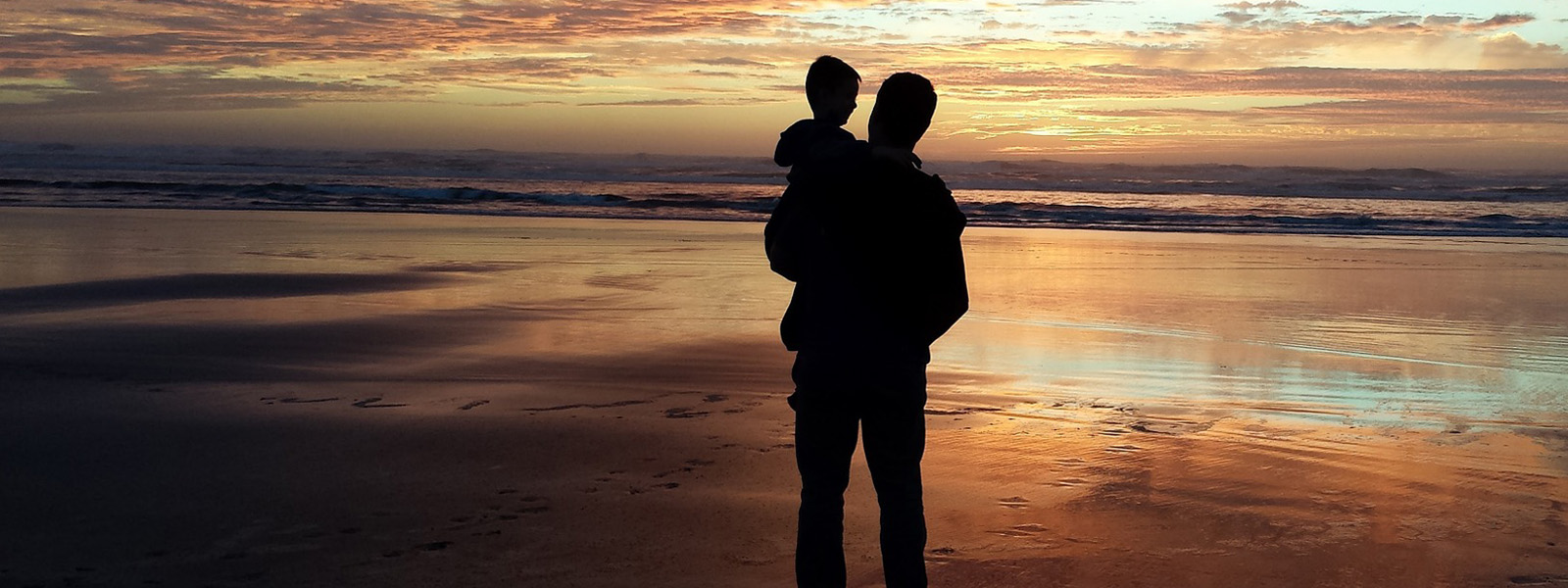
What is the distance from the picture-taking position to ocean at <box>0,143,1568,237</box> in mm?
24109

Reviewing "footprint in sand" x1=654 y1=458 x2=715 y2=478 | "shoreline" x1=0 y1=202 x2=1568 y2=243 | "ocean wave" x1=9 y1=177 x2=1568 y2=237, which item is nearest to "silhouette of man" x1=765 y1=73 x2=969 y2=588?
"footprint in sand" x1=654 y1=458 x2=715 y2=478

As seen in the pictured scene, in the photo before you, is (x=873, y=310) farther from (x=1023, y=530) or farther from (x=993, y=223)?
(x=993, y=223)

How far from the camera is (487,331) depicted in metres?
8.50

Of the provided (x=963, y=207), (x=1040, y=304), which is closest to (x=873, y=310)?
(x=1040, y=304)

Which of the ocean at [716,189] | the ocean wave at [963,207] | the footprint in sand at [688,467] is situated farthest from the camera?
the ocean at [716,189]

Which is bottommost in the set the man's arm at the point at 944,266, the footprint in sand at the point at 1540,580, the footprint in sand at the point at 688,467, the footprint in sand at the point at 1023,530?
the footprint in sand at the point at 688,467

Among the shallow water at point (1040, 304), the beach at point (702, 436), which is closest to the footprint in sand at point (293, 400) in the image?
the beach at point (702, 436)

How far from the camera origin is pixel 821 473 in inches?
124

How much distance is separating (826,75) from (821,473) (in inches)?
40.1

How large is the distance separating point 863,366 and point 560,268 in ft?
32.8

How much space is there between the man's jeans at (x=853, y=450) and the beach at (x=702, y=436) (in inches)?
21.1

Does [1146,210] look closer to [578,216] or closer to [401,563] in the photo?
[578,216]

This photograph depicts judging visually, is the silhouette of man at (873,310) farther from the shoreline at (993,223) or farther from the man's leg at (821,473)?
the shoreline at (993,223)

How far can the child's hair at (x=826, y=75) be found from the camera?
9.77 ft
